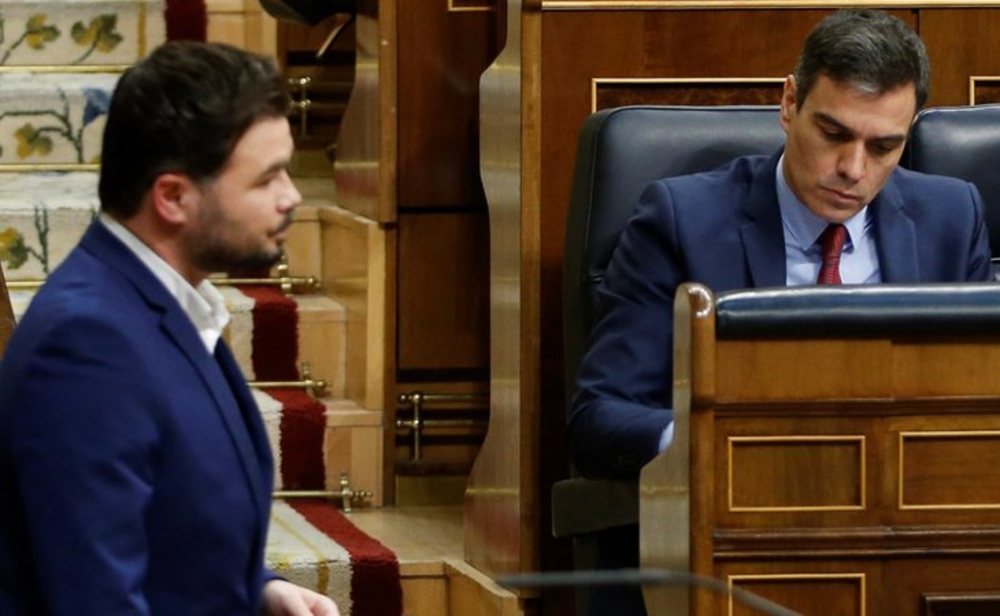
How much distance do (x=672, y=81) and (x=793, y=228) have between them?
0.48 m

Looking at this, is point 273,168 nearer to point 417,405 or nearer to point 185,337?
point 185,337

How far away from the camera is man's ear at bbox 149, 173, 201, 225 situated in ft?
5.33

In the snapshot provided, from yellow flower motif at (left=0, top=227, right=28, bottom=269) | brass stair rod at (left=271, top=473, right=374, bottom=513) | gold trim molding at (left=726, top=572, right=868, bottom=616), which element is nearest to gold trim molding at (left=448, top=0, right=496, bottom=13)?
brass stair rod at (left=271, top=473, right=374, bottom=513)

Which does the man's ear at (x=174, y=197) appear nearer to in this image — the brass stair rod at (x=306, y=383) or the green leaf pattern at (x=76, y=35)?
the brass stair rod at (x=306, y=383)

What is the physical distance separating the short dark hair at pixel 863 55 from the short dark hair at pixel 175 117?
1.10 meters

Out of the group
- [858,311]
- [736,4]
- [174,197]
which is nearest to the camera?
[174,197]

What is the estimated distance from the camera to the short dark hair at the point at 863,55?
2574 millimetres

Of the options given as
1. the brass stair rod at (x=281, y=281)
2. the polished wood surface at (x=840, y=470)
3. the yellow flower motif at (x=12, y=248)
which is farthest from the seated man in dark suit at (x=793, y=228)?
the yellow flower motif at (x=12, y=248)

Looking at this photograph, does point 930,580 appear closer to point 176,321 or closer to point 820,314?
point 820,314

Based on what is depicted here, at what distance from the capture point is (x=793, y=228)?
2.69 metres

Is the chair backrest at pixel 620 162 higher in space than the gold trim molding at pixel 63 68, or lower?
lower

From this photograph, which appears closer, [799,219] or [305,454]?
[799,219]

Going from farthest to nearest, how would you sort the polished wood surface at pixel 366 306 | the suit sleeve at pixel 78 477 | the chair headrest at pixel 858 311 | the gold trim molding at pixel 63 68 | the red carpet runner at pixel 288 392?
1. the gold trim molding at pixel 63 68
2. the polished wood surface at pixel 366 306
3. the red carpet runner at pixel 288 392
4. the chair headrest at pixel 858 311
5. the suit sleeve at pixel 78 477

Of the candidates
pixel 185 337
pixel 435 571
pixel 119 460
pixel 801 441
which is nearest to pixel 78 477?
pixel 119 460
